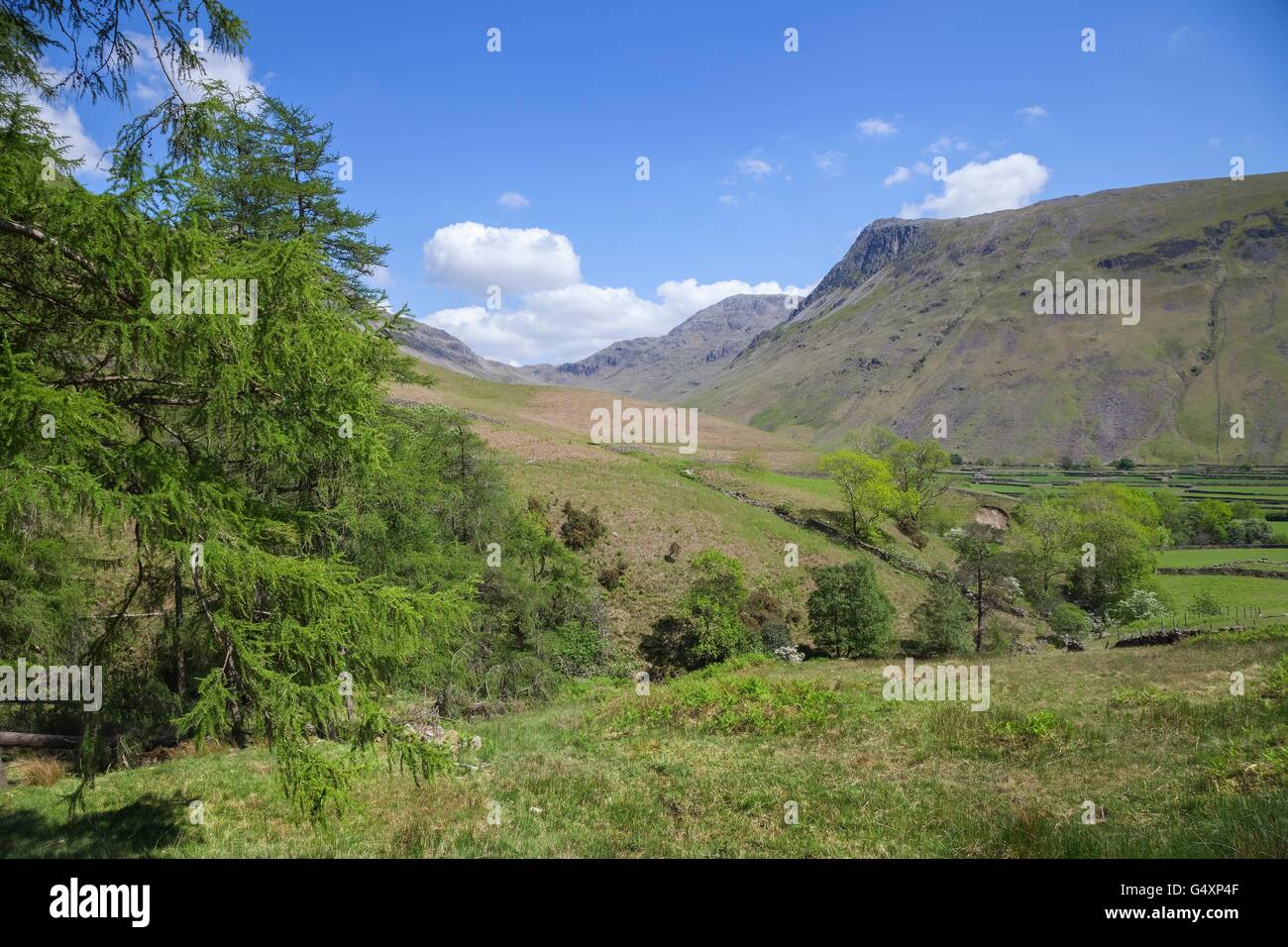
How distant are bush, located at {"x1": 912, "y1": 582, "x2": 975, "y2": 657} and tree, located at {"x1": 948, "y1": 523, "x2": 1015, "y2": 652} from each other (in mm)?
4482

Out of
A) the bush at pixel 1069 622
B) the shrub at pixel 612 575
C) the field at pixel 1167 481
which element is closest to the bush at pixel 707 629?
the shrub at pixel 612 575

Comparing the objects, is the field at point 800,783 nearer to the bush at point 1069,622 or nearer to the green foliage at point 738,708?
the green foliage at point 738,708

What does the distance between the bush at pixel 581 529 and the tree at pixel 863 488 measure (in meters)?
27.4

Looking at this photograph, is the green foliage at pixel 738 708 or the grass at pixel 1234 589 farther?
the grass at pixel 1234 589

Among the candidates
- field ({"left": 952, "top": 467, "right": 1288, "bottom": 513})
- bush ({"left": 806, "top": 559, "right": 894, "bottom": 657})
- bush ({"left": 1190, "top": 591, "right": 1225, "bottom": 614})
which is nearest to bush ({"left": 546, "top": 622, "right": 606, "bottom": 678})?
bush ({"left": 806, "top": 559, "right": 894, "bottom": 657})

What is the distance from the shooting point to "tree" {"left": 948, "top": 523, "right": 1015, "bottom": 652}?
126 feet

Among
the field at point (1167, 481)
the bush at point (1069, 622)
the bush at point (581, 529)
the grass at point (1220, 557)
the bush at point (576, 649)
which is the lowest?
the bush at point (1069, 622)

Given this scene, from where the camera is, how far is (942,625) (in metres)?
30.3

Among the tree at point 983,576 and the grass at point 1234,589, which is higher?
the tree at point 983,576

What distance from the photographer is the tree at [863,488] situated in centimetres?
5675

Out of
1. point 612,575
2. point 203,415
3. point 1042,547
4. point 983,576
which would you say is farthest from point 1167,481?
point 203,415

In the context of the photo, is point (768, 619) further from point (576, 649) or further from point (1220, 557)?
point (1220, 557)

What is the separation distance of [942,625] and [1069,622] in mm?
17674
